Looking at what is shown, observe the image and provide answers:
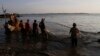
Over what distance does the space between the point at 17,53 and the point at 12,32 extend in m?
11.6

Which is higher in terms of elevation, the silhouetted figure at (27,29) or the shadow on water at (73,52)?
the silhouetted figure at (27,29)

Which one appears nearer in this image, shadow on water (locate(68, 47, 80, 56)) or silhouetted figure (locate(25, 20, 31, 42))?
shadow on water (locate(68, 47, 80, 56))

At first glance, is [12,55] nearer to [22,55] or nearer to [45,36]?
[22,55]

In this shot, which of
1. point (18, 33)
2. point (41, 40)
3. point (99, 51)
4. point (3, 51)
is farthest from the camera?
point (18, 33)

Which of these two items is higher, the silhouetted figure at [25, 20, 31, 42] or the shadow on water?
the silhouetted figure at [25, 20, 31, 42]

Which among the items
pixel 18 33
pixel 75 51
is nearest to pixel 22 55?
pixel 75 51

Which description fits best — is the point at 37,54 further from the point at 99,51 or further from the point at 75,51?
the point at 99,51

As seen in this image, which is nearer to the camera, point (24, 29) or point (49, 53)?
point (49, 53)

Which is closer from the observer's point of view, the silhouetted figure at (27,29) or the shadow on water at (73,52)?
the shadow on water at (73,52)

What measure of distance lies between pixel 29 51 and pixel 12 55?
1.70m

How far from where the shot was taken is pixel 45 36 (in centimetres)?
2067

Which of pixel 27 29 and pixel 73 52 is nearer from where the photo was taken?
pixel 73 52

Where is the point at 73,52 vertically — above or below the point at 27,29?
below

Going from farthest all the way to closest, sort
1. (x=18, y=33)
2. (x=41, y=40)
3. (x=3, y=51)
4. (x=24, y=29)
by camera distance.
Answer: (x=18, y=33)
(x=24, y=29)
(x=41, y=40)
(x=3, y=51)
